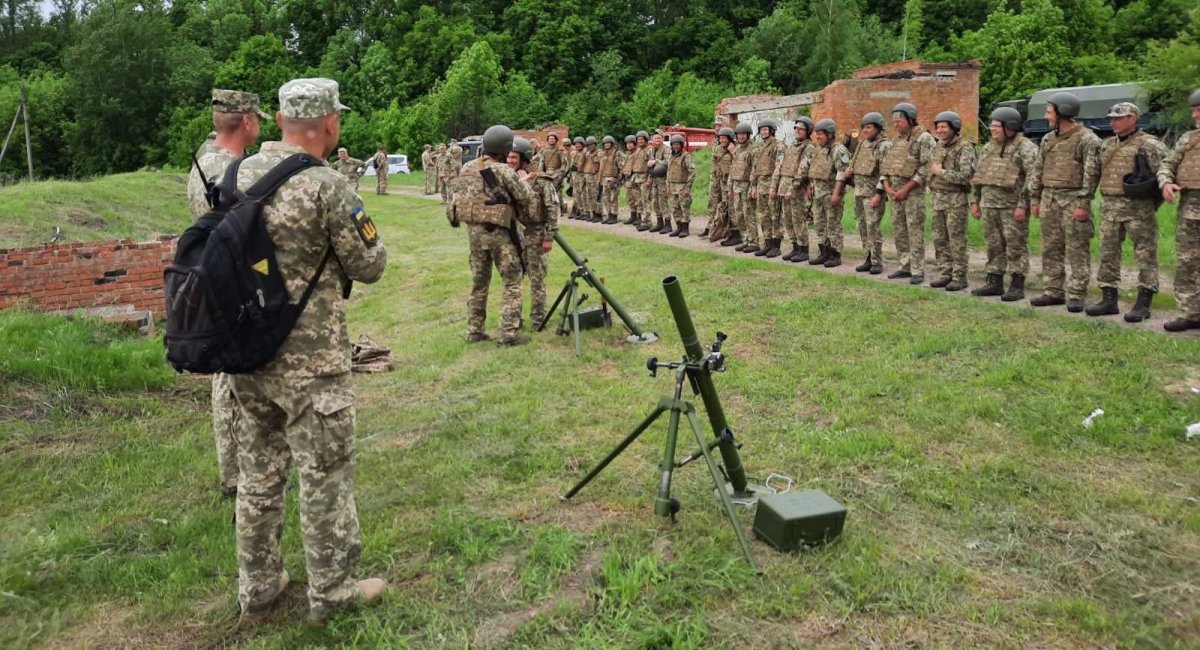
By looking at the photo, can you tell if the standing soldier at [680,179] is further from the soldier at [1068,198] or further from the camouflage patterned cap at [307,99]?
the camouflage patterned cap at [307,99]

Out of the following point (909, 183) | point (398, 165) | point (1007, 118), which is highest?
point (398, 165)

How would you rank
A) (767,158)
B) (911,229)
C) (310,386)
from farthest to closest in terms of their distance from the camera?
(767,158)
(911,229)
(310,386)

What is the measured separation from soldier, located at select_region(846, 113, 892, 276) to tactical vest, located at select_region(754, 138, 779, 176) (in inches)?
69.8

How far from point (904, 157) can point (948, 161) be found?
0.59 meters


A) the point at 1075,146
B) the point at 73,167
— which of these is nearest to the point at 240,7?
the point at 73,167

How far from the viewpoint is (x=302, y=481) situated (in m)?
3.29

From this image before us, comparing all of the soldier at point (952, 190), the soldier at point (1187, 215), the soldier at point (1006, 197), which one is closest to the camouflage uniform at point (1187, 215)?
the soldier at point (1187, 215)

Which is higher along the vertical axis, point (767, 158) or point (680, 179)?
point (767, 158)

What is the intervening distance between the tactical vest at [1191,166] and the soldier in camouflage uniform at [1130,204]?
0.23 meters

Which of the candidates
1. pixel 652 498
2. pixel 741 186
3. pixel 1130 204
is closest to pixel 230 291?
pixel 652 498

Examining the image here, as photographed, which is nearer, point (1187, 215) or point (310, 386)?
point (310, 386)

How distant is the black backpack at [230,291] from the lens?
3.01m

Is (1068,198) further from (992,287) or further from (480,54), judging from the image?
(480,54)

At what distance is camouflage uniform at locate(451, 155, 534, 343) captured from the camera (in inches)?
310
